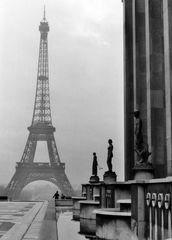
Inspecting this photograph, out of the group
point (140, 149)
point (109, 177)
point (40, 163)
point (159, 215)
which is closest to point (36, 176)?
point (40, 163)

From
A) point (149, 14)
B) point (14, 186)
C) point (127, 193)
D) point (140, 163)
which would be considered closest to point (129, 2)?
point (149, 14)

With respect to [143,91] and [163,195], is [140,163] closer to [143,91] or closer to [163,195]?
[163,195]

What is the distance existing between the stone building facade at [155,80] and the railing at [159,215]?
357 centimetres

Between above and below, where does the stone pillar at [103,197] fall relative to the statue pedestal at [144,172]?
below

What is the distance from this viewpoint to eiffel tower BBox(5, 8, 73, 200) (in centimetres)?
9943

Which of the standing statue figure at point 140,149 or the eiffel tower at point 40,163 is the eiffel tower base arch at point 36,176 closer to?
the eiffel tower at point 40,163

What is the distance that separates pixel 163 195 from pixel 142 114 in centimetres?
1249

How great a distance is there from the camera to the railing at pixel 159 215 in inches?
606

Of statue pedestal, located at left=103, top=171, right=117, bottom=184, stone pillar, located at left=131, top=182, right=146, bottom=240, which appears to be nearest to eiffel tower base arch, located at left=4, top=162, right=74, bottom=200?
statue pedestal, located at left=103, top=171, right=117, bottom=184

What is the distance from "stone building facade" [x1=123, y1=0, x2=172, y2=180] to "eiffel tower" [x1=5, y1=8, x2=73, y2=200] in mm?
68976

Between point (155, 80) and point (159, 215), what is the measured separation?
37.0 ft

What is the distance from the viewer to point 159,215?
16266 mm

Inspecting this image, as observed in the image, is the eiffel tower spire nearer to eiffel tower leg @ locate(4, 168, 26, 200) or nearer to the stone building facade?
eiffel tower leg @ locate(4, 168, 26, 200)

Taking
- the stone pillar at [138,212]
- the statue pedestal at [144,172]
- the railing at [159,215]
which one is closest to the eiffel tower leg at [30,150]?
the statue pedestal at [144,172]
